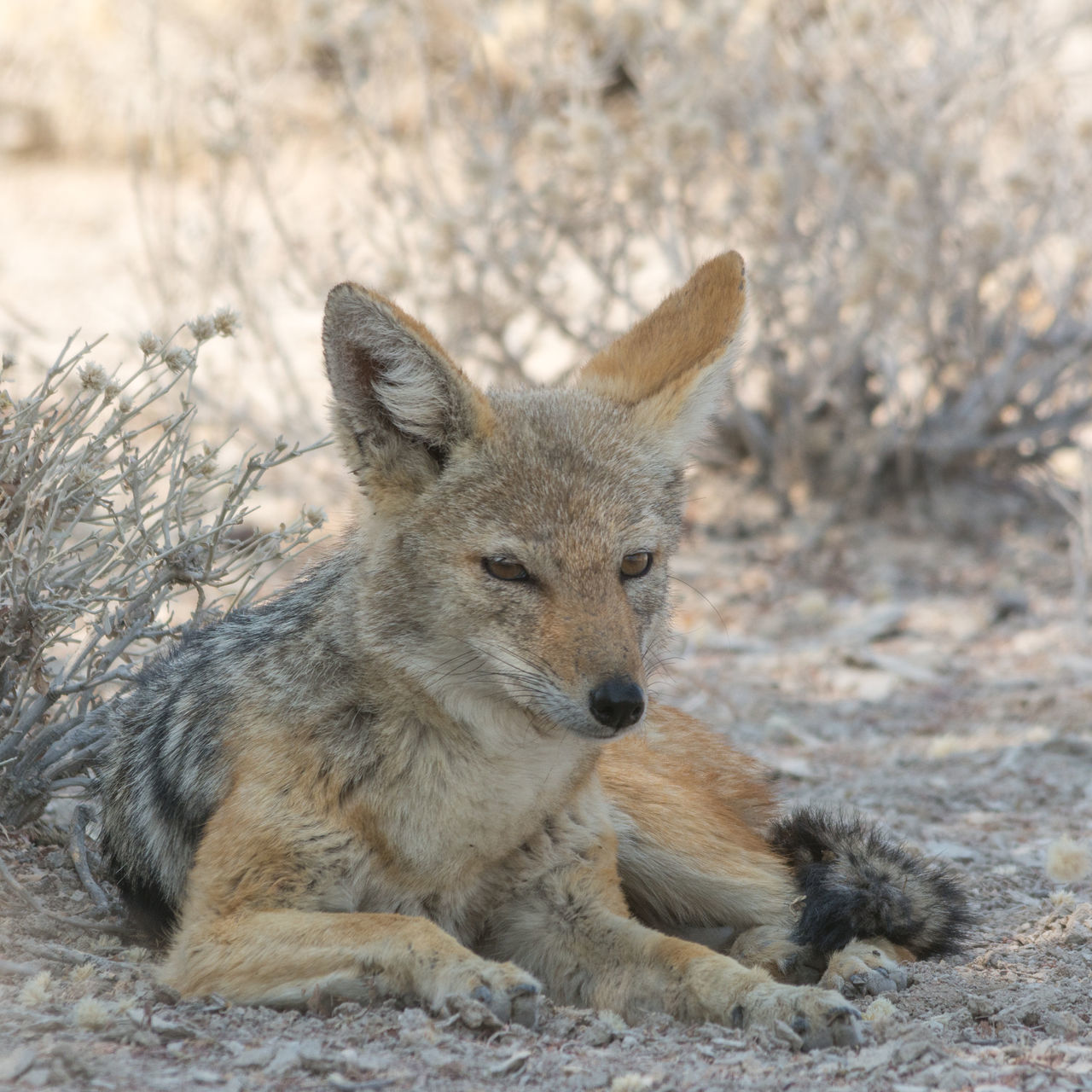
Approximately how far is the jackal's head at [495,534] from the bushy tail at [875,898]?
38.6 inches

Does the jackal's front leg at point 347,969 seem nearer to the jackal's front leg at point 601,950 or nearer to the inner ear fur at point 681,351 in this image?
the jackal's front leg at point 601,950

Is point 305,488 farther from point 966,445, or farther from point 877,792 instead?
point 877,792

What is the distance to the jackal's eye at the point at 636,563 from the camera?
3.52 metres

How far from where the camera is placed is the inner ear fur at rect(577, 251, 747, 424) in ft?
12.9

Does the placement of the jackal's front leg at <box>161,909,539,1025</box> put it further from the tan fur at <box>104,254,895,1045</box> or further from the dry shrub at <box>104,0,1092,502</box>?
the dry shrub at <box>104,0,1092,502</box>

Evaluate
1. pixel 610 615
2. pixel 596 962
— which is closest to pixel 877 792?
pixel 596 962

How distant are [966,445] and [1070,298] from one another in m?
1.31

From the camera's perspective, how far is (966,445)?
998 centimetres

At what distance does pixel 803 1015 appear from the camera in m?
3.27

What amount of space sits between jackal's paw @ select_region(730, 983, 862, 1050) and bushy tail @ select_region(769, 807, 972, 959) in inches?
23.5

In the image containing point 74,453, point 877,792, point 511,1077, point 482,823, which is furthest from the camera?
point 877,792

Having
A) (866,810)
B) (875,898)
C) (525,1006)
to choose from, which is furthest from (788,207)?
(525,1006)

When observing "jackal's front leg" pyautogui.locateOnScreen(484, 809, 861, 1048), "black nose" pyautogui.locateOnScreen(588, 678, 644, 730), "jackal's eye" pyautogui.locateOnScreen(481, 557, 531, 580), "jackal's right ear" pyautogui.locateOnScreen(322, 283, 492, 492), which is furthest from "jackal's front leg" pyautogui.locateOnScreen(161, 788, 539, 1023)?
"jackal's right ear" pyautogui.locateOnScreen(322, 283, 492, 492)

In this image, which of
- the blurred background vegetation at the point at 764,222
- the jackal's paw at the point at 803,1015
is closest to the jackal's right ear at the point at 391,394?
the jackal's paw at the point at 803,1015
